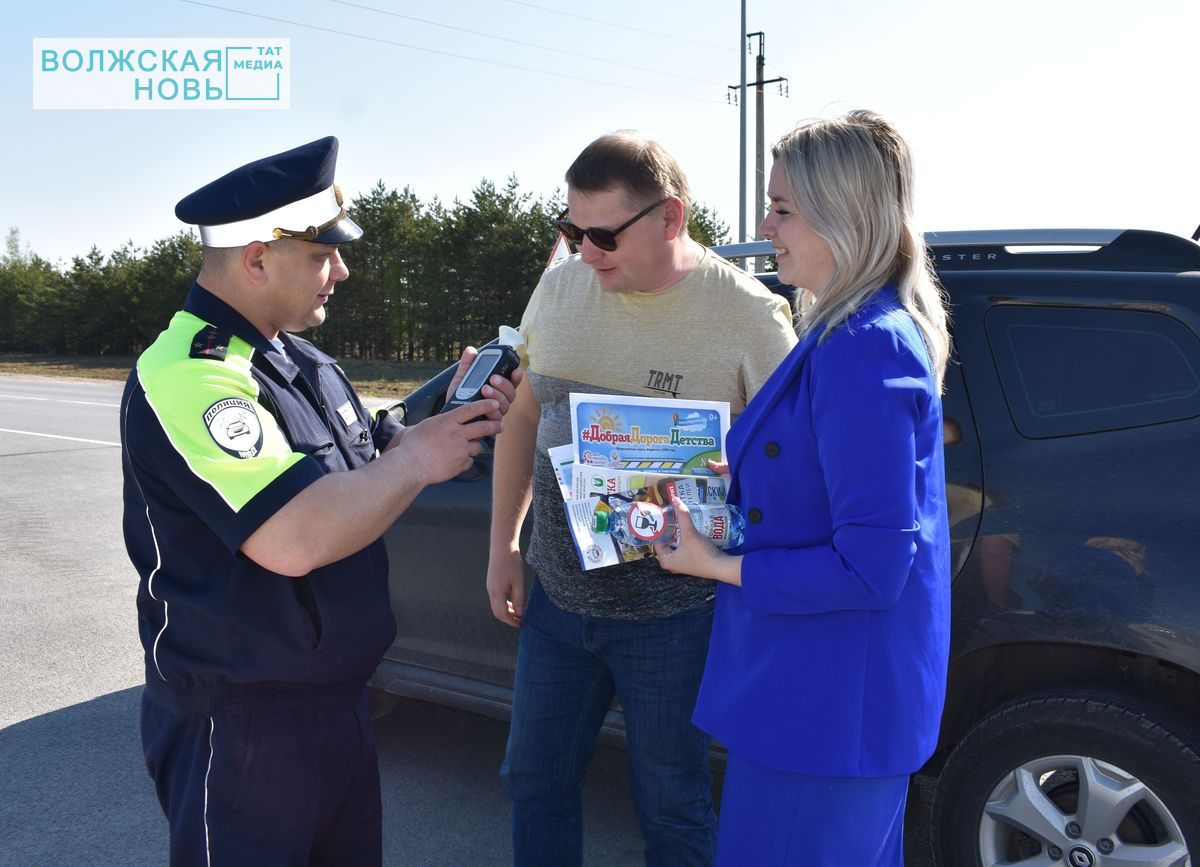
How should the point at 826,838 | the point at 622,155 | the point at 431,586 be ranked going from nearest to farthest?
the point at 826,838, the point at 622,155, the point at 431,586

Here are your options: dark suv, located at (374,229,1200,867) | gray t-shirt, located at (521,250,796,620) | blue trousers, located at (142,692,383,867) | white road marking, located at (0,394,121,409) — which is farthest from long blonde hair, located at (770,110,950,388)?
white road marking, located at (0,394,121,409)

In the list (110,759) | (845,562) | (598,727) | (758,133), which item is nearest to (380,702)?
(110,759)

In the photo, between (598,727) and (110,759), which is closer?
(598,727)

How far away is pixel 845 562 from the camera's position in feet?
5.04

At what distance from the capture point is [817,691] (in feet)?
5.31

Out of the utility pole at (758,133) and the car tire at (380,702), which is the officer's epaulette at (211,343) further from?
the utility pole at (758,133)

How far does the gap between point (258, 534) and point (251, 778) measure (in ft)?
1.58

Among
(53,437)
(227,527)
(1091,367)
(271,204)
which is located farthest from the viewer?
(53,437)

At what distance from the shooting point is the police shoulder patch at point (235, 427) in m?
1.65

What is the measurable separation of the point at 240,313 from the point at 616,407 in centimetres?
77

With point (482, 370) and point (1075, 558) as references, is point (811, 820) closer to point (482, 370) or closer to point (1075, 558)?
point (482, 370)

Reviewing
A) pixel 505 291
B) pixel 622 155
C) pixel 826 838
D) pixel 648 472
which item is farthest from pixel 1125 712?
pixel 505 291

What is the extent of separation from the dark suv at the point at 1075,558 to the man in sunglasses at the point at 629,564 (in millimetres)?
743

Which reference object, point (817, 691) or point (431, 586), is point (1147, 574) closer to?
point (817, 691)
